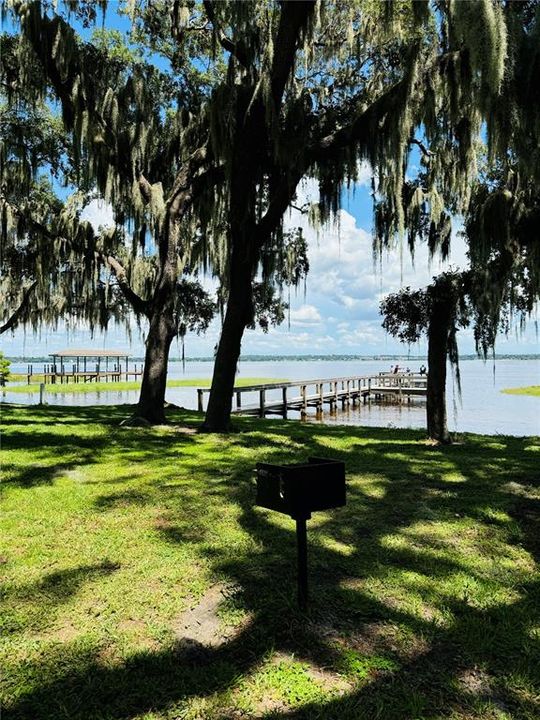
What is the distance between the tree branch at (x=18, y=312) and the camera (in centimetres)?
1577

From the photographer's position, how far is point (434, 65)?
6.88 metres

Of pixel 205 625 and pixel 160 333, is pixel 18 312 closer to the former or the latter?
pixel 160 333

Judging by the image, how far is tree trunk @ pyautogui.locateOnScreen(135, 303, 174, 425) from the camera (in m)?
9.52

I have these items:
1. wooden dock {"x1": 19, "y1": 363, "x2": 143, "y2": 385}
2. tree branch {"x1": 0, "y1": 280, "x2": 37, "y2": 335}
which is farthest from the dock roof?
tree branch {"x1": 0, "y1": 280, "x2": 37, "y2": 335}

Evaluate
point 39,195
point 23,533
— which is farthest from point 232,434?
point 39,195

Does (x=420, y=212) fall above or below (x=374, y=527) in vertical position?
above

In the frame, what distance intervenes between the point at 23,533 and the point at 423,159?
945 cm

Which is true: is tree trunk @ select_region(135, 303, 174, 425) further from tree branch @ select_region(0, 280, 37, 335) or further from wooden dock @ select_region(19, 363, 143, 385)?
wooden dock @ select_region(19, 363, 143, 385)

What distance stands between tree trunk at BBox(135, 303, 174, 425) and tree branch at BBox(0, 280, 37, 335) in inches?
293

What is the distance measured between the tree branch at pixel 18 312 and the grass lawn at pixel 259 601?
11.6 m

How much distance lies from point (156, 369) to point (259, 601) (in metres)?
7.10

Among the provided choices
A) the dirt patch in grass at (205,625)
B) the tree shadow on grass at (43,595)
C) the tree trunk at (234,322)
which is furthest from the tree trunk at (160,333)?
the dirt patch in grass at (205,625)

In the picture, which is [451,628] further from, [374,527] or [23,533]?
[23,533]

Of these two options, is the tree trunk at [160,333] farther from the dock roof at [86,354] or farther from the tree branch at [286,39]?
the dock roof at [86,354]
